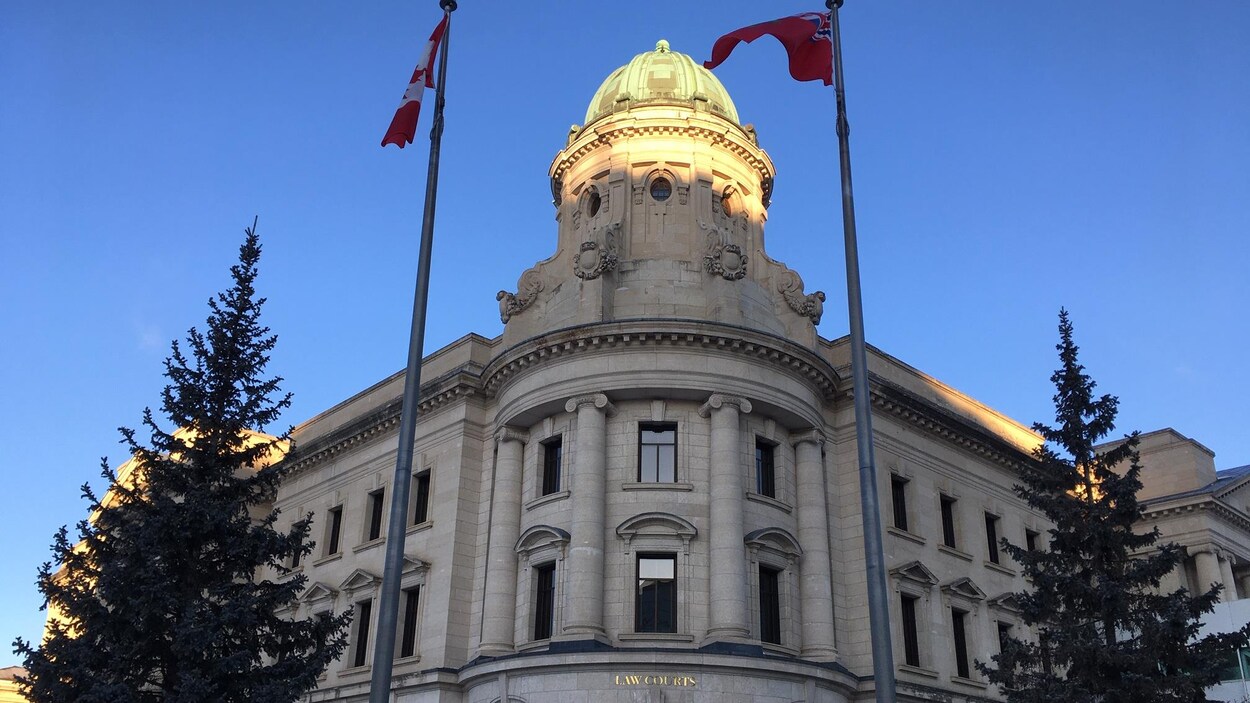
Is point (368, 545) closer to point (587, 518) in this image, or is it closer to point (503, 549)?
point (503, 549)

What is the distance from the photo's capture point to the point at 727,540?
102 feet

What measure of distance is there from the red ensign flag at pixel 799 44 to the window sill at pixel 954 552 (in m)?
21.5

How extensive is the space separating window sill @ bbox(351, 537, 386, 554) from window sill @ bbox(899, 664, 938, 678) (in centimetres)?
1783

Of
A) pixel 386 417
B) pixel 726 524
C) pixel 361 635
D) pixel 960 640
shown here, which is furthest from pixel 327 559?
pixel 960 640

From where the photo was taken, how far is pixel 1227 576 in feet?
165

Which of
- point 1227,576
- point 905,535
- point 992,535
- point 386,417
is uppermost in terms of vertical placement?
point 386,417

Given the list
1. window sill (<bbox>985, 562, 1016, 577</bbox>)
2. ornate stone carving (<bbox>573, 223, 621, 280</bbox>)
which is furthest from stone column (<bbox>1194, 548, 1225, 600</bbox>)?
ornate stone carving (<bbox>573, 223, 621, 280</bbox>)

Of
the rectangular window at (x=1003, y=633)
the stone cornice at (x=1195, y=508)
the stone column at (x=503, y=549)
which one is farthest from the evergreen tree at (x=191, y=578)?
the stone cornice at (x=1195, y=508)

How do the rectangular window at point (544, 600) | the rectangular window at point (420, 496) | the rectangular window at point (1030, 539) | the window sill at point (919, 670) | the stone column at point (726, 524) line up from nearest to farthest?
the stone column at point (726, 524)
the rectangular window at point (544, 600)
the window sill at point (919, 670)
the rectangular window at point (420, 496)
the rectangular window at point (1030, 539)

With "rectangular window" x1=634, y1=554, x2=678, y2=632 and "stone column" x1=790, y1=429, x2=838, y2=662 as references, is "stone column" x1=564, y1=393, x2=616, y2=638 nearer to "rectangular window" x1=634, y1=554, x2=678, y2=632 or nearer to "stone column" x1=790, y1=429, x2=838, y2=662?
"rectangular window" x1=634, y1=554, x2=678, y2=632

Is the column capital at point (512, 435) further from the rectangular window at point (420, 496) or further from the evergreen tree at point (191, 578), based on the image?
the evergreen tree at point (191, 578)

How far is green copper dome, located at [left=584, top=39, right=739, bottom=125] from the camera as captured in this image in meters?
41.3

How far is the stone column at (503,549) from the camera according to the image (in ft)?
107

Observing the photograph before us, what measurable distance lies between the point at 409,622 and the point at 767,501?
1255cm
